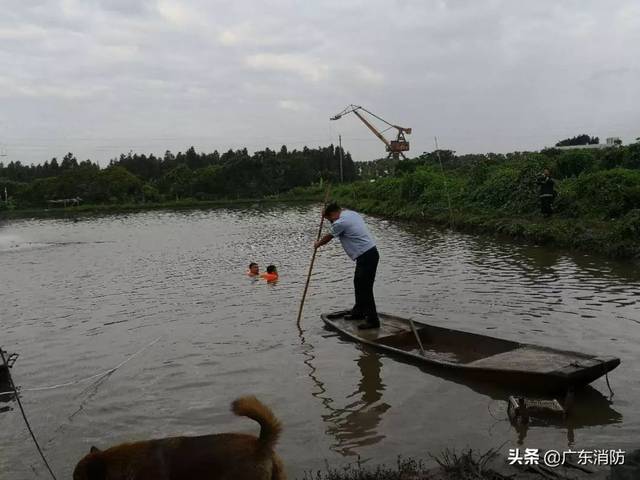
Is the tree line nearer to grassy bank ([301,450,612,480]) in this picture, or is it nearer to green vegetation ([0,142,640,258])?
green vegetation ([0,142,640,258])

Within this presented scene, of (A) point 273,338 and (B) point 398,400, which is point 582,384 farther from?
(A) point 273,338

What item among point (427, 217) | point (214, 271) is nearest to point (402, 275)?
point (214, 271)

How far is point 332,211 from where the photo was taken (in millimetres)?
8656

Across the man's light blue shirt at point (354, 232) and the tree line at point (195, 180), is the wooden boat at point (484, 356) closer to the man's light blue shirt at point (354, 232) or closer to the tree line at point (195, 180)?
the man's light blue shirt at point (354, 232)

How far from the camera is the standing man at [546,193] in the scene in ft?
63.4

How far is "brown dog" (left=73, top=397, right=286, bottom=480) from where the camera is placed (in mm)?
3217

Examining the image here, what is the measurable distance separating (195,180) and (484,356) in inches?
2753

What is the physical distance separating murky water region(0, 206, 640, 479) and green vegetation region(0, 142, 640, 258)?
1772mm

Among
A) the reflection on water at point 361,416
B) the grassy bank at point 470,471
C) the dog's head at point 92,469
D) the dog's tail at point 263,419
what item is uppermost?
the dog's tail at point 263,419

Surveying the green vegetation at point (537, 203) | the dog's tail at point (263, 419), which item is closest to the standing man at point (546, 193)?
the green vegetation at point (537, 203)

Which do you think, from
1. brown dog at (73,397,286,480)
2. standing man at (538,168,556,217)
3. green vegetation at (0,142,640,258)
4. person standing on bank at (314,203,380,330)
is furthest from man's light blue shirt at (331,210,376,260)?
standing man at (538,168,556,217)

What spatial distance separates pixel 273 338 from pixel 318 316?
1.45m

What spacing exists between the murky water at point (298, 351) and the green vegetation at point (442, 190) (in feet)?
5.81

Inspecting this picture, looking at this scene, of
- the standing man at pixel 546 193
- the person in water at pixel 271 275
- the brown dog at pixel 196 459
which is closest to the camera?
the brown dog at pixel 196 459
